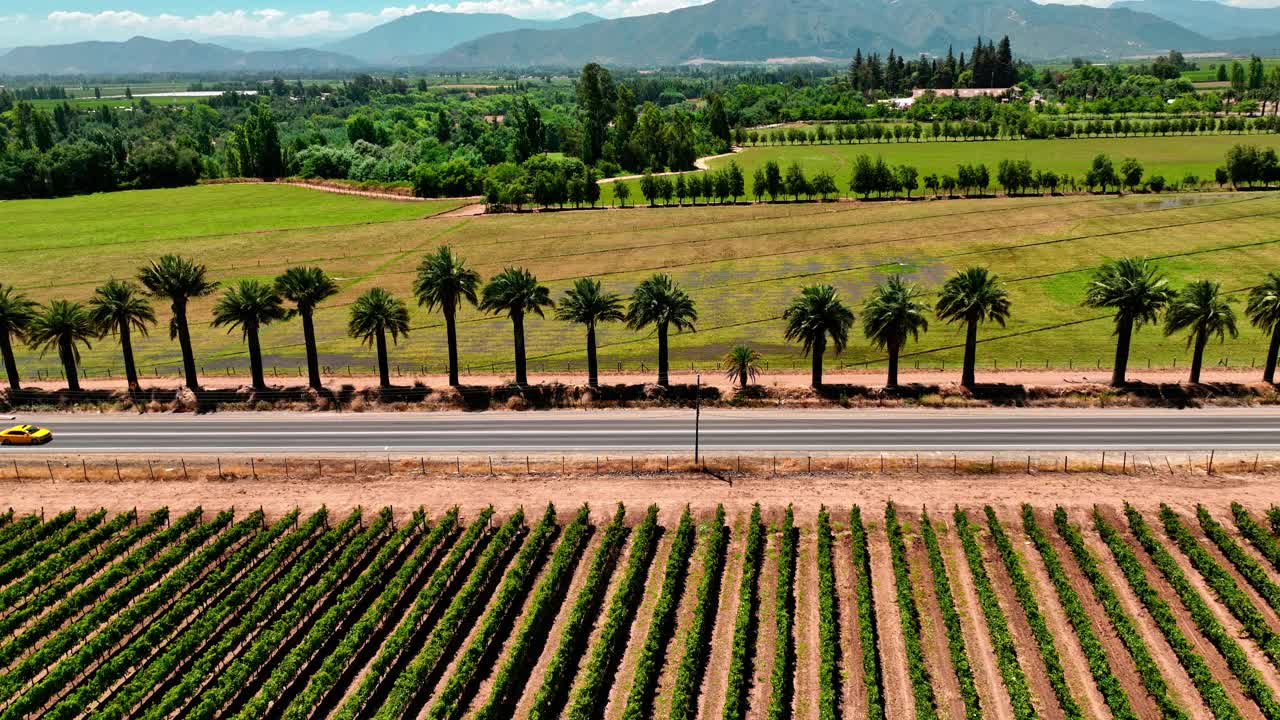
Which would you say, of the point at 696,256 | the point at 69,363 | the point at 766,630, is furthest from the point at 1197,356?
the point at 69,363

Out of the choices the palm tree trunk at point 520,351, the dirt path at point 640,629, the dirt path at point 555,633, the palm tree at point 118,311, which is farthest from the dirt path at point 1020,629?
the palm tree at point 118,311

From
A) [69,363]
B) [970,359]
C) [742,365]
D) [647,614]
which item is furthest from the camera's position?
[69,363]

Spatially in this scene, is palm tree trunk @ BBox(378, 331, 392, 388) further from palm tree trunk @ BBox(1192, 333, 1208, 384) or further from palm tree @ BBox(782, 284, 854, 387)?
palm tree trunk @ BBox(1192, 333, 1208, 384)

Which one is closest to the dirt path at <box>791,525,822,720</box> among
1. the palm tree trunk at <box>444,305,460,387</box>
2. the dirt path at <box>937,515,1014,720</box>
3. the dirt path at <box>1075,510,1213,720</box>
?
the dirt path at <box>937,515,1014,720</box>

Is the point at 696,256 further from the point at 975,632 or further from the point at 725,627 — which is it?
the point at 975,632

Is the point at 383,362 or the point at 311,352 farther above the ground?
the point at 311,352

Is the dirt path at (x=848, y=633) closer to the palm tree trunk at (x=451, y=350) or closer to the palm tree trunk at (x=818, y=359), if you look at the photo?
the palm tree trunk at (x=818, y=359)

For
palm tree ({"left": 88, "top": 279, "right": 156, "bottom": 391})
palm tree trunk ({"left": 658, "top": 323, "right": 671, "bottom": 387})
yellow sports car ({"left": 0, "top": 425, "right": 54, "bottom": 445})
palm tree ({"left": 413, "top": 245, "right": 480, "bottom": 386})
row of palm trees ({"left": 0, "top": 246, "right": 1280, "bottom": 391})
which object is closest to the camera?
yellow sports car ({"left": 0, "top": 425, "right": 54, "bottom": 445})
